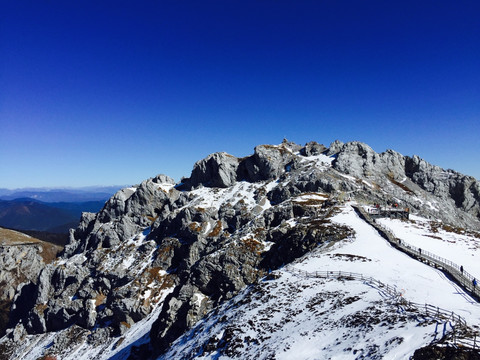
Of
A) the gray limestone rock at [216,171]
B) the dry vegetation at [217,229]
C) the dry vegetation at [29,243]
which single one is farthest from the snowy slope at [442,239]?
the dry vegetation at [29,243]

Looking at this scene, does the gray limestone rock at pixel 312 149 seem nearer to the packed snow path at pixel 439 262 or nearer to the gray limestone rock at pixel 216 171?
the gray limestone rock at pixel 216 171

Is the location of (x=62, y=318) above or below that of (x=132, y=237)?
below

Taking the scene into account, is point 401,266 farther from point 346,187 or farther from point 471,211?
point 471,211

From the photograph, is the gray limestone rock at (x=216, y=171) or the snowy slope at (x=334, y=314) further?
the gray limestone rock at (x=216, y=171)

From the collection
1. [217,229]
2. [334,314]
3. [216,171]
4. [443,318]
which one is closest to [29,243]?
[216,171]

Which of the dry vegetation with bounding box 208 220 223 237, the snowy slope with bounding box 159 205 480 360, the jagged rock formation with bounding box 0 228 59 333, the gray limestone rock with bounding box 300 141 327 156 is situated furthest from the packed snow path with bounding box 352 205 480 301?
the jagged rock formation with bounding box 0 228 59 333

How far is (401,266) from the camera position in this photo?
1385 inches

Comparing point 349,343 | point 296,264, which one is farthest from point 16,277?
point 349,343

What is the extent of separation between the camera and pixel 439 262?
3534cm

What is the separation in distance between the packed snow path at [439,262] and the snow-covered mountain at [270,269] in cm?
56

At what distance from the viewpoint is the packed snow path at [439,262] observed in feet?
91.8

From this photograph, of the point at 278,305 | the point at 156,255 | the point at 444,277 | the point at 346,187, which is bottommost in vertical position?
the point at 156,255

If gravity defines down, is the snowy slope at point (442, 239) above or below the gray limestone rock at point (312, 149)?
below

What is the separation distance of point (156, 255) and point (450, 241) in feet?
256
